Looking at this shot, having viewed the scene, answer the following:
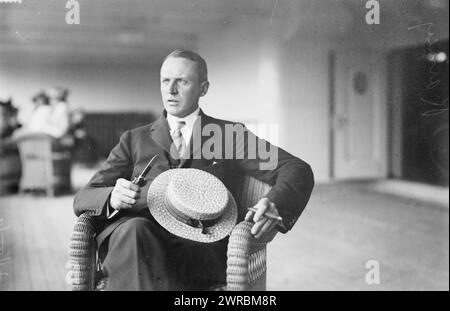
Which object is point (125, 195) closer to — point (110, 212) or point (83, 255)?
point (110, 212)

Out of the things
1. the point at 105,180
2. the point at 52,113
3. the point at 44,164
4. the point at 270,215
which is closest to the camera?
the point at 270,215

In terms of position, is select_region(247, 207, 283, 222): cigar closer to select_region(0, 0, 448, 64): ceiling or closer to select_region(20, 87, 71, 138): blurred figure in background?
select_region(0, 0, 448, 64): ceiling

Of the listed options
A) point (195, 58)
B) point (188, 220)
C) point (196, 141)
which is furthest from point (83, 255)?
point (195, 58)

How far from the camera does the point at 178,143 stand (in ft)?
7.81

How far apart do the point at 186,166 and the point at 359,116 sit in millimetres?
2009

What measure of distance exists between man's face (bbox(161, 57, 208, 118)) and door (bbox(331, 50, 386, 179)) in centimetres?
101

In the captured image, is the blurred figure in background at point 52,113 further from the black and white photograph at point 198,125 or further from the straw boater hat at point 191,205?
the straw boater hat at point 191,205

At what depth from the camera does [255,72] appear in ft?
9.69

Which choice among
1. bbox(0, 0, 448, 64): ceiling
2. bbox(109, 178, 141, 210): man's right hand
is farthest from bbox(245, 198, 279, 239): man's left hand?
bbox(0, 0, 448, 64): ceiling

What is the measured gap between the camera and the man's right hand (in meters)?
2.22

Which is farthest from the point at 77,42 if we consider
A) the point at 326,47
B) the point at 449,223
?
the point at 449,223

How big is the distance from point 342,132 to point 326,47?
2.11 metres

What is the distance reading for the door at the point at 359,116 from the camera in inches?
123
